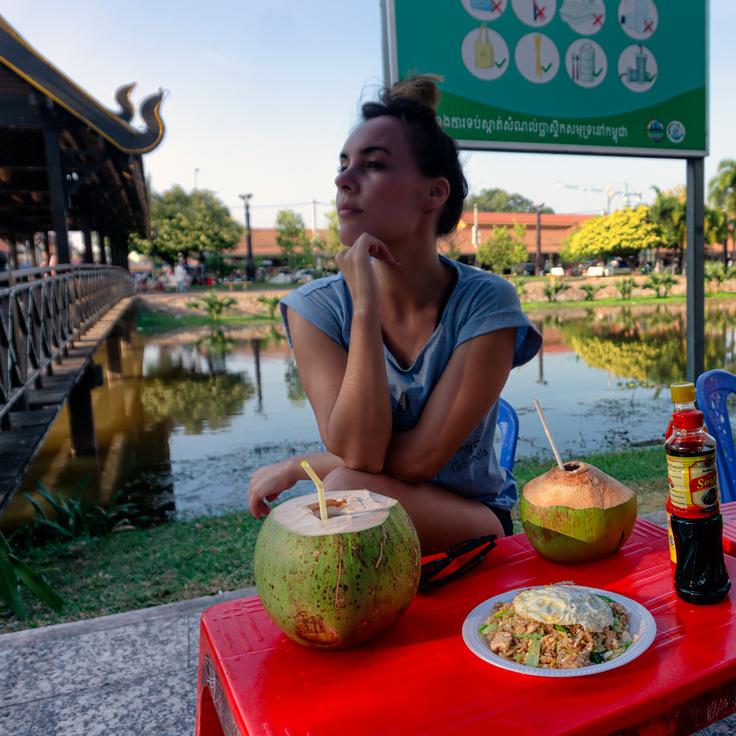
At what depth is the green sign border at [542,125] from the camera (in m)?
3.52

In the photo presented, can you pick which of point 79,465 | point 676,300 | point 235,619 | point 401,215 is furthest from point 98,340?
point 676,300

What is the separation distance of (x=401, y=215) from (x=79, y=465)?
6378 millimetres

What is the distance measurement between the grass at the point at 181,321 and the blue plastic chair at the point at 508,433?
19.8 m

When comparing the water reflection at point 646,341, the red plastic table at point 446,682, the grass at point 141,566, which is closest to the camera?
the red plastic table at point 446,682

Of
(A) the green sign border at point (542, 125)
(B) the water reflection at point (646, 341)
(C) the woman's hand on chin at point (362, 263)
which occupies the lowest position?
(B) the water reflection at point (646, 341)

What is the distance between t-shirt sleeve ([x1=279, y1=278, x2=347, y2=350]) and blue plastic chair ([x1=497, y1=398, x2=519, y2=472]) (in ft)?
3.23

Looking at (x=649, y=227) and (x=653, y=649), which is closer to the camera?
(x=653, y=649)

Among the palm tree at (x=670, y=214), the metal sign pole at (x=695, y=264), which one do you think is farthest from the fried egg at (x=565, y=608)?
the palm tree at (x=670, y=214)

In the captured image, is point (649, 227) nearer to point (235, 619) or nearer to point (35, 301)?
point (35, 301)

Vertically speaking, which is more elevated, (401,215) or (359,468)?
(401,215)

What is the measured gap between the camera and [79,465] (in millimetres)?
7203

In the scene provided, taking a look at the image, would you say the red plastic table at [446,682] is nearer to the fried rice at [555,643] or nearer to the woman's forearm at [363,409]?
the fried rice at [555,643]

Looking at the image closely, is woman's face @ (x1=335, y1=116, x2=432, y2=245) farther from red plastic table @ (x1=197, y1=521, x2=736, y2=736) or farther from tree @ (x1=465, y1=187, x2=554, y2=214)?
tree @ (x1=465, y1=187, x2=554, y2=214)

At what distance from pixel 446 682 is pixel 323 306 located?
1208 millimetres
